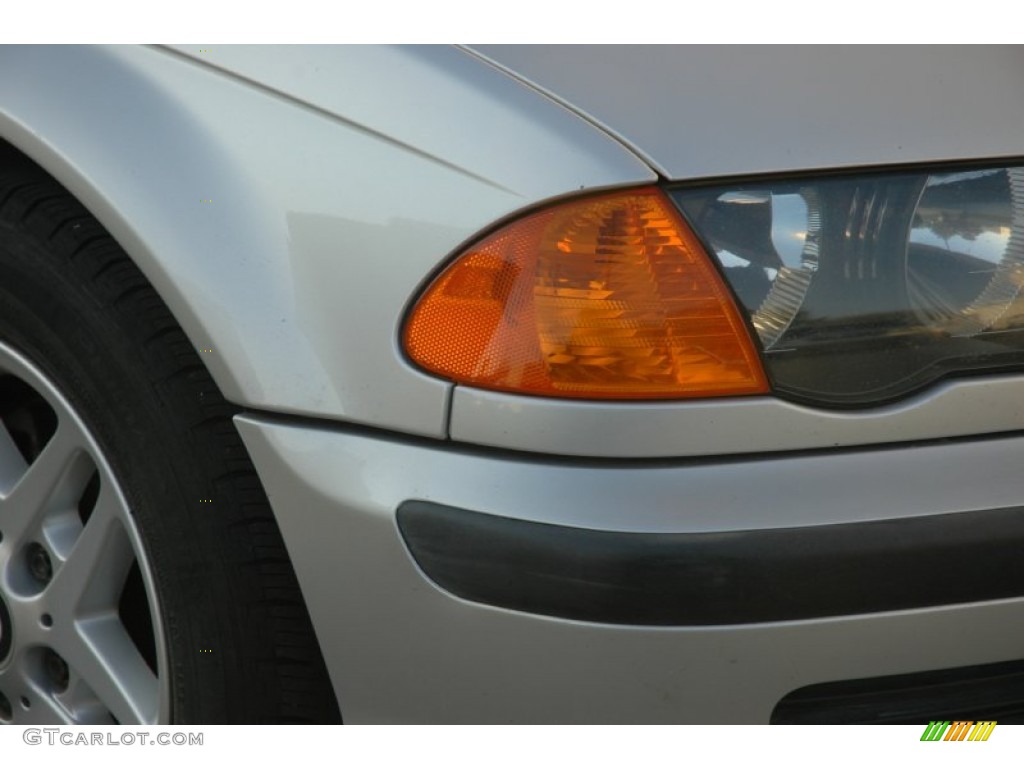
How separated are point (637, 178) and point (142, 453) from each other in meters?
0.73

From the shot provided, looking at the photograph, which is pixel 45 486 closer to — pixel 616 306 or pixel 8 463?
pixel 8 463

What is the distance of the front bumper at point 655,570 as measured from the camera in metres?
1.44

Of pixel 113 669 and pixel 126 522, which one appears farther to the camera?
pixel 113 669

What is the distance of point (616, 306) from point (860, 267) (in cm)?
29

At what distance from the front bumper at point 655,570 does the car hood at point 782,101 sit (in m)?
0.35

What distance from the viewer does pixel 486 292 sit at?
1.49 m

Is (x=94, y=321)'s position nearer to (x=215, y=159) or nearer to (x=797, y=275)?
(x=215, y=159)

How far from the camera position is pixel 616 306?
4.81ft

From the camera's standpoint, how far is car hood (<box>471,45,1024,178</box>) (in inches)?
57.3

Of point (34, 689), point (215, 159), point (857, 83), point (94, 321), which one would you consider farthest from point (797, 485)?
point (34, 689)
